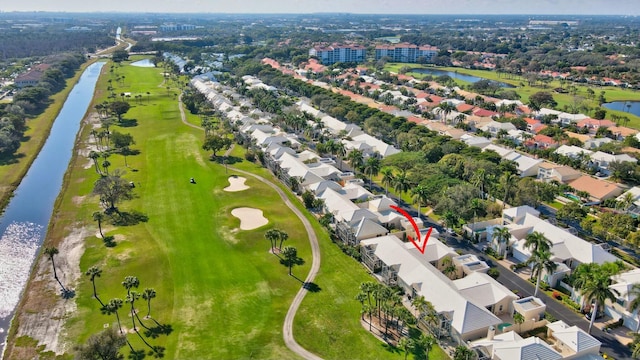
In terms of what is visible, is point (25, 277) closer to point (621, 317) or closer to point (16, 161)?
point (16, 161)

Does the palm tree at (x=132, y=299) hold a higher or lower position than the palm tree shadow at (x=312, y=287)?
higher

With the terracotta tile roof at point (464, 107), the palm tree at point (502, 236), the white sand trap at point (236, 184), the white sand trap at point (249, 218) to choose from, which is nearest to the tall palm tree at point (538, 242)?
the palm tree at point (502, 236)

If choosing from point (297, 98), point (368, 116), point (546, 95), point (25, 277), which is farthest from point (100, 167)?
point (546, 95)

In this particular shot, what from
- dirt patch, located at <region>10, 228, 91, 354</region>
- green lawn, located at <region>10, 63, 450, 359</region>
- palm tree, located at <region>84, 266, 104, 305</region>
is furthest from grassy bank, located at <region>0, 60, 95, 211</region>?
palm tree, located at <region>84, 266, 104, 305</region>

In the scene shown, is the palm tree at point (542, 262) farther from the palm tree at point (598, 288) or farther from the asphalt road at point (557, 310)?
the palm tree at point (598, 288)

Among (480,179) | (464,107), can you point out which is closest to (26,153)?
(480,179)

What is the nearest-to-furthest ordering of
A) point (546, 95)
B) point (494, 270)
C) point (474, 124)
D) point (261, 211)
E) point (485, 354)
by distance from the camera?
point (485, 354), point (494, 270), point (261, 211), point (474, 124), point (546, 95)

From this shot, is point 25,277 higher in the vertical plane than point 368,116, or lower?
lower
